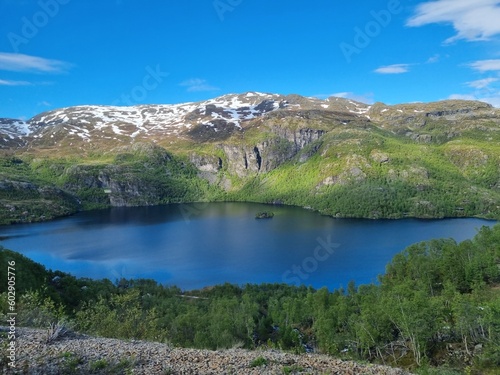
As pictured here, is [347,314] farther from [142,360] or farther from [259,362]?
[142,360]

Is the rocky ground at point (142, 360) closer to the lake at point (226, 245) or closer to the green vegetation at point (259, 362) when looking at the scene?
the green vegetation at point (259, 362)

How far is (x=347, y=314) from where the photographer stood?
33562 mm

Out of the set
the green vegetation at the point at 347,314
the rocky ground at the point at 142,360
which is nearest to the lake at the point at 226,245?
the green vegetation at the point at 347,314

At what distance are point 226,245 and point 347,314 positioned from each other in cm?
6737

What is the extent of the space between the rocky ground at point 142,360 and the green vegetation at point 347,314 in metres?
0.48

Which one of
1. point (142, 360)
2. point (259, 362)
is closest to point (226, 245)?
point (259, 362)

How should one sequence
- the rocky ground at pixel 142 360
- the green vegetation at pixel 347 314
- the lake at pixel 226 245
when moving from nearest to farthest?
the rocky ground at pixel 142 360, the green vegetation at pixel 347 314, the lake at pixel 226 245

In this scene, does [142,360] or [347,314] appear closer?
[142,360]

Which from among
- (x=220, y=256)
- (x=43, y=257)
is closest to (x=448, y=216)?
(x=220, y=256)

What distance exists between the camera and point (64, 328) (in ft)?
48.6

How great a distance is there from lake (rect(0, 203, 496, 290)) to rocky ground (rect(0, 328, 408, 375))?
5654cm

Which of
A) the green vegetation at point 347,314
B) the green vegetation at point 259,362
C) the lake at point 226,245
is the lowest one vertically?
the lake at point 226,245

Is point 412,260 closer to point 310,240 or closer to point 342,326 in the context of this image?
point 342,326

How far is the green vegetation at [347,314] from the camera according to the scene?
22922 mm
